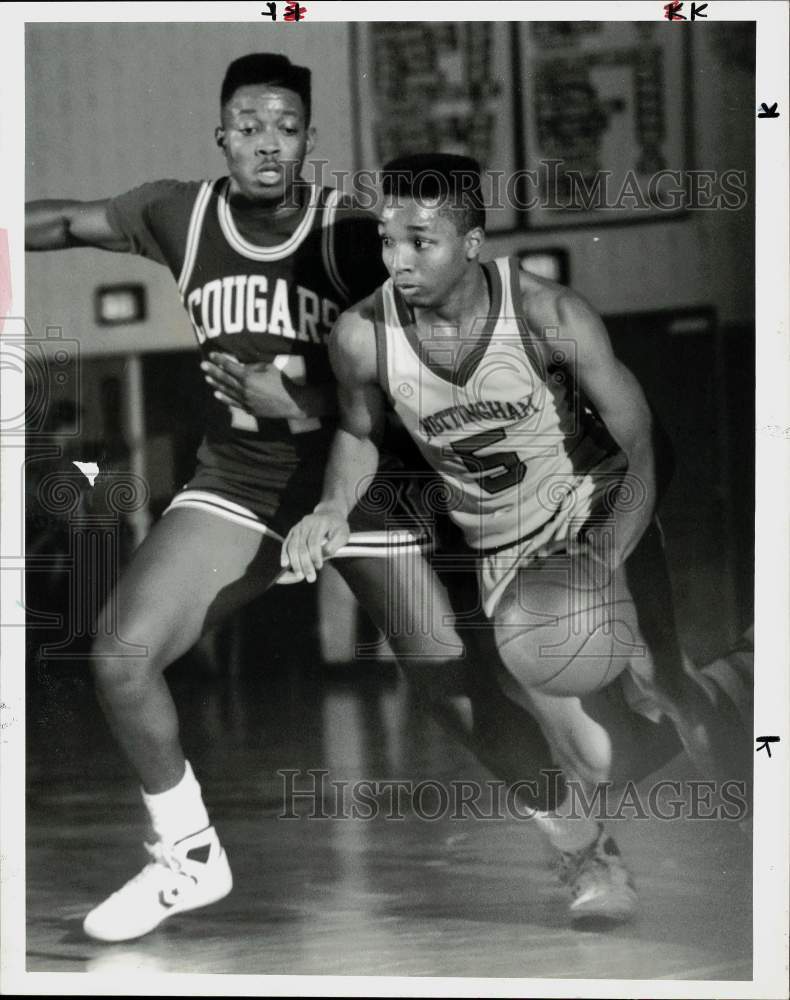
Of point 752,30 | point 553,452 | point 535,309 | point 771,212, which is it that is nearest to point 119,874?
point 553,452

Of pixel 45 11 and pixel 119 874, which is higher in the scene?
pixel 45 11

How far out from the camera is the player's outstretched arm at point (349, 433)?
387cm

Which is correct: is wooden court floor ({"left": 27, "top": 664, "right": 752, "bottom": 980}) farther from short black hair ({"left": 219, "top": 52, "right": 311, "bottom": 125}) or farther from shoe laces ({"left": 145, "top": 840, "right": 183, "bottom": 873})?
short black hair ({"left": 219, "top": 52, "right": 311, "bottom": 125})

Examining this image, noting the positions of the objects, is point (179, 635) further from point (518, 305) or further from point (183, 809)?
point (518, 305)

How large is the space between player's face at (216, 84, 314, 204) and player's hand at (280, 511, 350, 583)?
102cm

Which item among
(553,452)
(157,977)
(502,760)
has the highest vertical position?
(553,452)

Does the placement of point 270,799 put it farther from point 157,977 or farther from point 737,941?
point 737,941

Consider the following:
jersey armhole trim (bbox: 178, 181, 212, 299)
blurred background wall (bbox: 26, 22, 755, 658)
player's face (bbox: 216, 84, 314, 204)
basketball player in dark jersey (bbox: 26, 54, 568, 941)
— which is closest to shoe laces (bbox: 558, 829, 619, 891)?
basketball player in dark jersey (bbox: 26, 54, 568, 941)

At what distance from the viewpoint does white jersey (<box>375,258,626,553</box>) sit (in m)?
3.85

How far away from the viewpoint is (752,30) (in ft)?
12.6

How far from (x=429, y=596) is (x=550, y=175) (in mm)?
1302

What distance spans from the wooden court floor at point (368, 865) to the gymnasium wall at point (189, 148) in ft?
3.83

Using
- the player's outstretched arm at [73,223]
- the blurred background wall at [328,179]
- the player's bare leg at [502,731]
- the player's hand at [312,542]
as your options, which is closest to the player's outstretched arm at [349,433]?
the player's hand at [312,542]

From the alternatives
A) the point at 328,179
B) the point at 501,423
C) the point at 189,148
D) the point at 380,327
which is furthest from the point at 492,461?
the point at 189,148
